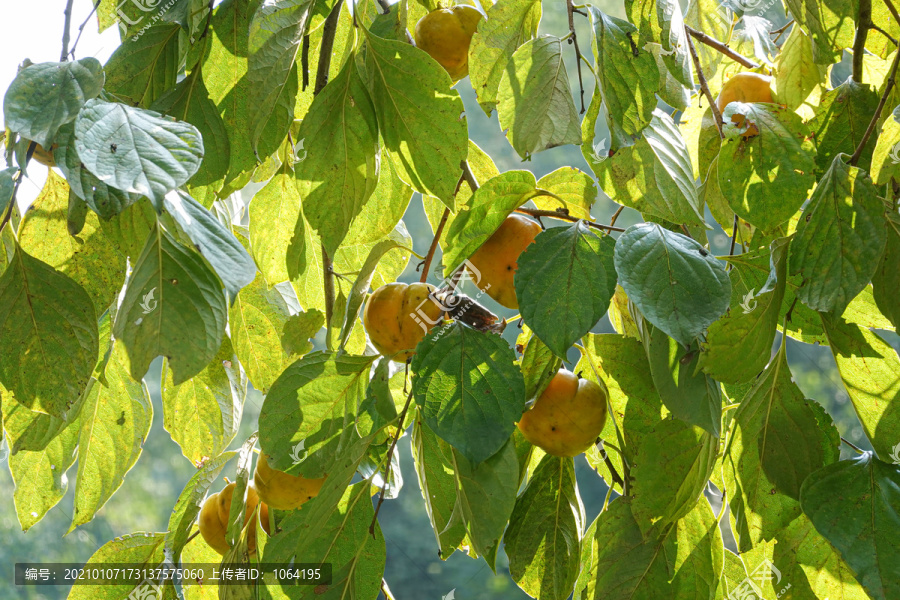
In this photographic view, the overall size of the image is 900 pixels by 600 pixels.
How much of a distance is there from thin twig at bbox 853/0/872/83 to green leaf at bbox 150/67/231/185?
0.34 metres

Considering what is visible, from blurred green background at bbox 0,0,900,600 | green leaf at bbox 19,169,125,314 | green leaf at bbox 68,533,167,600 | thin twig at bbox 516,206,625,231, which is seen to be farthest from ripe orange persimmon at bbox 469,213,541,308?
blurred green background at bbox 0,0,900,600

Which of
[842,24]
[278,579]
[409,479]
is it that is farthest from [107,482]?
[409,479]

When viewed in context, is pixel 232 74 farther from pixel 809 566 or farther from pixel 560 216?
pixel 809 566

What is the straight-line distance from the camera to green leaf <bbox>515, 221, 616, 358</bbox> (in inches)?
12.1

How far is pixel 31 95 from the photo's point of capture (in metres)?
0.29

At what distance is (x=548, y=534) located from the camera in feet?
1.34

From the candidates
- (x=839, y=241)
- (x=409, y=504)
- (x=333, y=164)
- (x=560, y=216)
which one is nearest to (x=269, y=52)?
(x=333, y=164)

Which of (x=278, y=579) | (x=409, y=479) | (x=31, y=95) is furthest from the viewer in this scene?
(x=409, y=479)

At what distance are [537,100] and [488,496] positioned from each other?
8.2 inches

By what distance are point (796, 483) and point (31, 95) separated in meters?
0.38

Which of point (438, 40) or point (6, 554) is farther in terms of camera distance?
point (6, 554)

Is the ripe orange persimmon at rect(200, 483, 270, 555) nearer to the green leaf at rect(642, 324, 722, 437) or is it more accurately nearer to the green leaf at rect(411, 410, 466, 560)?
the green leaf at rect(411, 410, 466, 560)

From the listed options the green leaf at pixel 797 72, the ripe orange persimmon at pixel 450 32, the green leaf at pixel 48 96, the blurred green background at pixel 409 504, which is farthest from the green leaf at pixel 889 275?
the blurred green background at pixel 409 504

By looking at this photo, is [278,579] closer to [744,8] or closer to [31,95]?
[31,95]
